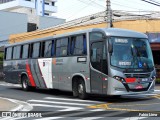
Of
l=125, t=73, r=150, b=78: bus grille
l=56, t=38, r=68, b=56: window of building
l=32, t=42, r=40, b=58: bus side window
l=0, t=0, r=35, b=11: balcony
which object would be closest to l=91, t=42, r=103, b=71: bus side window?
l=125, t=73, r=150, b=78: bus grille

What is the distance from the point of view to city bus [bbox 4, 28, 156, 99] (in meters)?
15.5

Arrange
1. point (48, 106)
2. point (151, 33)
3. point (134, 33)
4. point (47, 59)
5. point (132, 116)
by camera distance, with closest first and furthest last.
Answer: point (132, 116) < point (48, 106) < point (134, 33) < point (47, 59) < point (151, 33)

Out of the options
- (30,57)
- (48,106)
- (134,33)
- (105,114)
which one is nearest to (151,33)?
(30,57)

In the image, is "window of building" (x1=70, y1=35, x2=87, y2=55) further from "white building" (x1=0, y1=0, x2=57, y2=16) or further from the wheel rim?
"white building" (x1=0, y1=0, x2=57, y2=16)

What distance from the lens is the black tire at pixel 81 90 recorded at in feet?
56.1

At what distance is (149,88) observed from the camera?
1606 centimetres

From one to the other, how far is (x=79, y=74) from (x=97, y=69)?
4.62 ft

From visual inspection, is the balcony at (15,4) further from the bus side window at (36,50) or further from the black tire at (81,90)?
the black tire at (81,90)

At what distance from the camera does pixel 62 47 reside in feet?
61.8

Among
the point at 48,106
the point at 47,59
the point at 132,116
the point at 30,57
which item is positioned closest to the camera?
the point at 132,116

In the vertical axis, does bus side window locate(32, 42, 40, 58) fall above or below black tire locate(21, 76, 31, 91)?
above

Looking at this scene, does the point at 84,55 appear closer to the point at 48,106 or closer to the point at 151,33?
the point at 48,106

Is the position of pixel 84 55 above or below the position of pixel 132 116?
above

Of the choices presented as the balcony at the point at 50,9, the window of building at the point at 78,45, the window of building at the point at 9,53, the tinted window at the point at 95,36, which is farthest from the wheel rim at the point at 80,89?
the balcony at the point at 50,9
